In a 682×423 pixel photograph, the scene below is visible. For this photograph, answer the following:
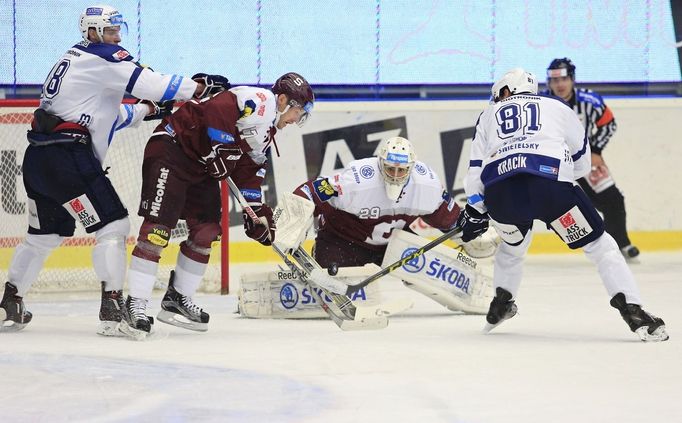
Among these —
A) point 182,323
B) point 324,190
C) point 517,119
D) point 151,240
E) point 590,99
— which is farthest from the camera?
point 590,99

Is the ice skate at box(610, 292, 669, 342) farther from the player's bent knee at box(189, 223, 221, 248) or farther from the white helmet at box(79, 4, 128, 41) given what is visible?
the white helmet at box(79, 4, 128, 41)

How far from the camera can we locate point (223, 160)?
4191mm

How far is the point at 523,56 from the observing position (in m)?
7.61

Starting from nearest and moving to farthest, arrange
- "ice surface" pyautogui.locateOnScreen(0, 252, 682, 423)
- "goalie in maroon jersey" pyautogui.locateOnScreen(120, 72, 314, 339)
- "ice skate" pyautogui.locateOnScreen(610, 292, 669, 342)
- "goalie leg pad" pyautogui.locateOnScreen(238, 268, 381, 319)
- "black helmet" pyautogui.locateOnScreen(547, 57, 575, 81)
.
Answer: "ice surface" pyautogui.locateOnScreen(0, 252, 682, 423)
"ice skate" pyautogui.locateOnScreen(610, 292, 669, 342)
"goalie in maroon jersey" pyautogui.locateOnScreen(120, 72, 314, 339)
"goalie leg pad" pyautogui.locateOnScreen(238, 268, 381, 319)
"black helmet" pyautogui.locateOnScreen(547, 57, 575, 81)

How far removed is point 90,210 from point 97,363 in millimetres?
784

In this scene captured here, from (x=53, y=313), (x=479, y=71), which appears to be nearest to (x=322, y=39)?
(x=479, y=71)

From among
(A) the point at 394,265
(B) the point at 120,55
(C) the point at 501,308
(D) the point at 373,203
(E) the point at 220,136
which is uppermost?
(B) the point at 120,55

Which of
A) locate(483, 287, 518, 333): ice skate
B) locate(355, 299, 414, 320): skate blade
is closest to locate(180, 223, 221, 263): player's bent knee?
locate(355, 299, 414, 320): skate blade

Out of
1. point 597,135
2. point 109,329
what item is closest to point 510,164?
point 109,329

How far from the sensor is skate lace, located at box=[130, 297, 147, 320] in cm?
411

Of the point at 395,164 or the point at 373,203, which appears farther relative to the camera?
the point at 373,203

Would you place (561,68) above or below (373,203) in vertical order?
above

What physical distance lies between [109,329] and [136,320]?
0.19 metres

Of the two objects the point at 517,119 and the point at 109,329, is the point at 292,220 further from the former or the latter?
the point at 517,119
